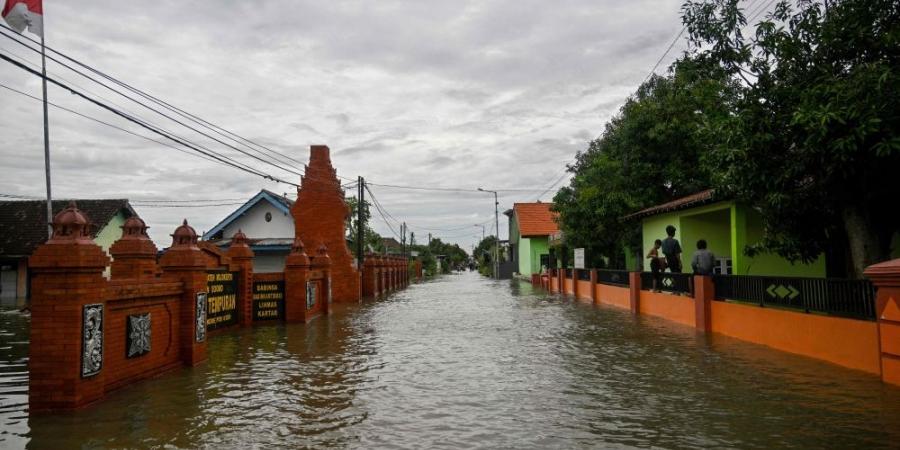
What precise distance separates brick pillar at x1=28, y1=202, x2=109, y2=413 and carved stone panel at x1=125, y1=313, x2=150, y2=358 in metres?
1.14

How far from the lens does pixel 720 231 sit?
64.7ft

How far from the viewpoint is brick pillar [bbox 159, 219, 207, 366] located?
32.3 ft

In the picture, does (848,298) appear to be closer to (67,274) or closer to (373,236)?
(67,274)

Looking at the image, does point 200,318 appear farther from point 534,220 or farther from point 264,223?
point 534,220

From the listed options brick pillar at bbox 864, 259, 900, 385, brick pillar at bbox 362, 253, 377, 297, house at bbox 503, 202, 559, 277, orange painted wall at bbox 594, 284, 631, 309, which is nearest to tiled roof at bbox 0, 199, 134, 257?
brick pillar at bbox 362, 253, 377, 297

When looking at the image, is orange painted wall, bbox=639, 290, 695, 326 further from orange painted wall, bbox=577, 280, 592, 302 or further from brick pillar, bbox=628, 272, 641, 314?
orange painted wall, bbox=577, 280, 592, 302

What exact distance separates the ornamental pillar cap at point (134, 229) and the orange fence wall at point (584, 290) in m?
17.3

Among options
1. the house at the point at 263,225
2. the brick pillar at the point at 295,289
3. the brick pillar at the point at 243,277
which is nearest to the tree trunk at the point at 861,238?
the brick pillar at the point at 295,289

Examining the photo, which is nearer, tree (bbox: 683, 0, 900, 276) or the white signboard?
tree (bbox: 683, 0, 900, 276)

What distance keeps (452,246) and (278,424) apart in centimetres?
12503

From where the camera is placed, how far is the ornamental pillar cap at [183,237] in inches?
403

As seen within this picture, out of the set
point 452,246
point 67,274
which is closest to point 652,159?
point 67,274

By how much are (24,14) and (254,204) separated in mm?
20965

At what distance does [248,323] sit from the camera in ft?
52.4
